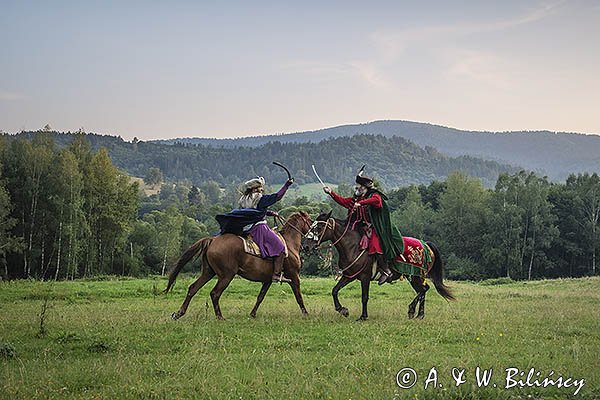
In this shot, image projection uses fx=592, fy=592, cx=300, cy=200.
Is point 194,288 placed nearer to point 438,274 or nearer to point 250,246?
point 250,246

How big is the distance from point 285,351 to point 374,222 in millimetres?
5282

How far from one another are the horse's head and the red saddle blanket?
1739 millimetres

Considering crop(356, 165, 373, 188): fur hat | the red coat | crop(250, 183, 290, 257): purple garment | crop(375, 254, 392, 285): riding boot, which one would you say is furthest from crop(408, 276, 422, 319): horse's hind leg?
crop(250, 183, 290, 257): purple garment

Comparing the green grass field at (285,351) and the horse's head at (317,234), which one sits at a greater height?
the horse's head at (317,234)

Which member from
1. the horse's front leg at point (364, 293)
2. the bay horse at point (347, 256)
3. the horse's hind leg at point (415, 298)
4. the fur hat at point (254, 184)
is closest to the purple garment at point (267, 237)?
the fur hat at point (254, 184)

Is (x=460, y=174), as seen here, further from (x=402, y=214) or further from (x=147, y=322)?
(x=147, y=322)

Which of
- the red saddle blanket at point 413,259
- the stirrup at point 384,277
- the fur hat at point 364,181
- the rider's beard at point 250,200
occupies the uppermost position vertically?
the fur hat at point 364,181

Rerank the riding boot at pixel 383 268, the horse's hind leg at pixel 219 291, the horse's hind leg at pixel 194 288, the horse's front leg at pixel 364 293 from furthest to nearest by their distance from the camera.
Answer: the riding boot at pixel 383 268, the horse's front leg at pixel 364 293, the horse's hind leg at pixel 219 291, the horse's hind leg at pixel 194 288

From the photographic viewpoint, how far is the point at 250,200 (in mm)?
14273

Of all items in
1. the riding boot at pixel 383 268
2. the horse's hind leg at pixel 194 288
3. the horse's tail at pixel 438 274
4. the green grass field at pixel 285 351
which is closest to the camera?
the green grass field at pixel 285 351

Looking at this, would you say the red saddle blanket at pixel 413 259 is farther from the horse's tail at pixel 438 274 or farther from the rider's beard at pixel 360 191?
the rider's beard at pixel 360 191

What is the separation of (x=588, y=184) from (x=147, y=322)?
6180cm

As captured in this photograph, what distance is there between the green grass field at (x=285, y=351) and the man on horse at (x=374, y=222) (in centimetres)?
145

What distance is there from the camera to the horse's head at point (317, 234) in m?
14.1
